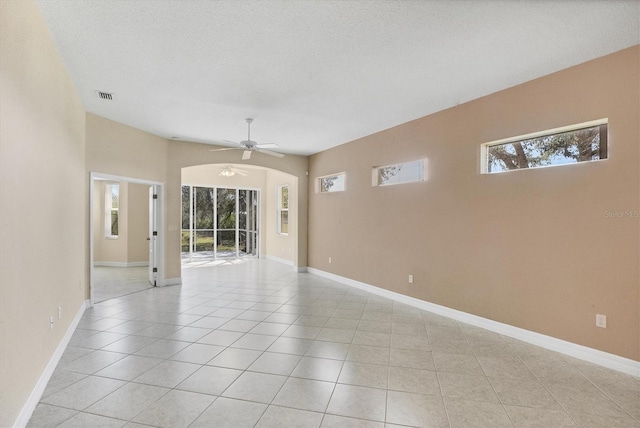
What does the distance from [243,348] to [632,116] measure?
4.33 meters

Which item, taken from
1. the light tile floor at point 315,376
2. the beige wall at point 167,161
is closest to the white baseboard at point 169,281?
the beige wall at point 167,161

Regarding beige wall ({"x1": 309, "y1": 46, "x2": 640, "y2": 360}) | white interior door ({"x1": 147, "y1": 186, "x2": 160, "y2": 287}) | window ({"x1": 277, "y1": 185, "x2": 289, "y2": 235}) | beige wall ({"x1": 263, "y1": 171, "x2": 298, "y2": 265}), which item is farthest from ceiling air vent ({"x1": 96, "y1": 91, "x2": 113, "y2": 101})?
window ({"x1": 277, "y1": 185, "x2": 289, "y2": 235})

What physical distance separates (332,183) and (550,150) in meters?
4.43

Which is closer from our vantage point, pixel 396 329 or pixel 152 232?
pixel 396 329

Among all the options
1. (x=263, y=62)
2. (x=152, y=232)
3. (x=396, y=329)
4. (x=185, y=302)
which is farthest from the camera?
(x=152, y=232)

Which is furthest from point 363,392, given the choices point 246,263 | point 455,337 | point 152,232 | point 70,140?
point 246,263

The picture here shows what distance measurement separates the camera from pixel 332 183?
23.7 feet

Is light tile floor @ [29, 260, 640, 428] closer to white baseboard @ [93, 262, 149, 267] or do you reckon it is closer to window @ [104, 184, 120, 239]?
white baseboard @ [93, 262, 149, 267]

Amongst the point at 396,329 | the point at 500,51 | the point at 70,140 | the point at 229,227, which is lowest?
the point at 396,329

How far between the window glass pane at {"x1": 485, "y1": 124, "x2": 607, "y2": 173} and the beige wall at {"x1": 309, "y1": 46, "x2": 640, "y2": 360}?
5.6 inches

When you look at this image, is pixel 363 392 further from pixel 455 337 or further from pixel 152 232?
pixel 152 232

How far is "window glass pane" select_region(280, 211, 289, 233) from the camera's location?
31.1 feet

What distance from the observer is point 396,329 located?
12.8 feet

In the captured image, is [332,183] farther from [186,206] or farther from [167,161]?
[186,206]
